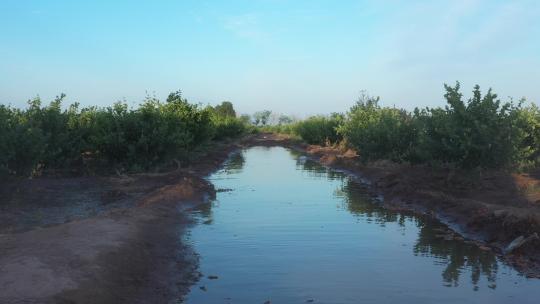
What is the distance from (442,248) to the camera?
1072cm

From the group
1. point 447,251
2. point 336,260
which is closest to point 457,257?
point 447,251

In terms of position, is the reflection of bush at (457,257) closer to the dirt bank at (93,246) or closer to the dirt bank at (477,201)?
the dirt bank at (477,201)

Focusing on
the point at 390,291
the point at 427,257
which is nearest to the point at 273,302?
the point at 390,291

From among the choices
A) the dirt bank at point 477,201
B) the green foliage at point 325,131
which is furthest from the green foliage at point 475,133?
the green foliage at point 325,131

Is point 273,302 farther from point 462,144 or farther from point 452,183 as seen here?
point 452,183

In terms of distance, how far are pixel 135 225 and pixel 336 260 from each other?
4.35 meters

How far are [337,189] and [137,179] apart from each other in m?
7.43

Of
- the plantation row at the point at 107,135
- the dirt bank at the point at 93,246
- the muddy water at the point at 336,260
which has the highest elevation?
the plantation row at the point at 107,135

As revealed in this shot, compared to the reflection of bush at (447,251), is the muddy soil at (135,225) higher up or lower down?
higher up

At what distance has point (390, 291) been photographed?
25.6 feet

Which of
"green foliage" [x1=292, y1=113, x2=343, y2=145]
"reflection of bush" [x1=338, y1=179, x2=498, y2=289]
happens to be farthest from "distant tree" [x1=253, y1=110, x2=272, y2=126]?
"reflection of bush" [x1=338, y1=179, x2=498, y2=289]

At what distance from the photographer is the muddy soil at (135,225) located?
7.19m

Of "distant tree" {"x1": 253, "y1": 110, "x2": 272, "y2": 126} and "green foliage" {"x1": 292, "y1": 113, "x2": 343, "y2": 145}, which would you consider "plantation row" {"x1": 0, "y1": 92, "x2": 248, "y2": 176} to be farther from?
"distant tree" {"x1": 253, "y1": 110, "x2": 272, "y2": 126}

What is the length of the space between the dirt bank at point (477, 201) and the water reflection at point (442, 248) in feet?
1.28
